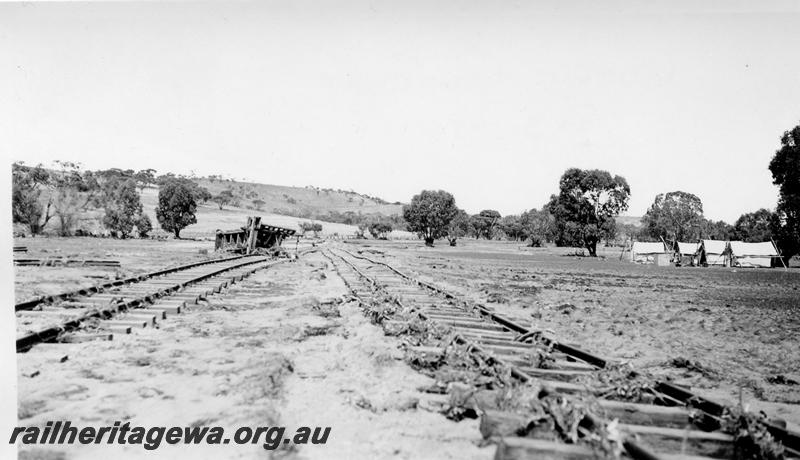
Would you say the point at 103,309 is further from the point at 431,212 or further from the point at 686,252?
the point at 431,212

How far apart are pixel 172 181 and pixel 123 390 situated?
2420 inches

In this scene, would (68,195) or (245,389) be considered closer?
(245,389)

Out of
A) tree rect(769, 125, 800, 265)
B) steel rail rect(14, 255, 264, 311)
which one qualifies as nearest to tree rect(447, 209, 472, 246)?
tree rect(769, 125, 800, 265)

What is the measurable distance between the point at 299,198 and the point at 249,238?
13851cm

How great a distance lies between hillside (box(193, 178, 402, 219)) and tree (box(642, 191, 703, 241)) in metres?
81.2

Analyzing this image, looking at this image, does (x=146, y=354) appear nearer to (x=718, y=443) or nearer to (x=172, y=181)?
(x=718, y=443)

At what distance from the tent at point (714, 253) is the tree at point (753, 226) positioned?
134ft

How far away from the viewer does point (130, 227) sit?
53875mm

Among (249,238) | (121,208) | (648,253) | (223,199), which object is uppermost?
(223,199)

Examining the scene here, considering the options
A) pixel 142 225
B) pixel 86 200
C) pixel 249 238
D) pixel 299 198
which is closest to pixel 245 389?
pixel 249 238

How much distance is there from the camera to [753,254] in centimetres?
5134

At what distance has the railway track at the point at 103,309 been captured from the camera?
657 cm

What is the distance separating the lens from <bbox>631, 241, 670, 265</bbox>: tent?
49438 millimetres

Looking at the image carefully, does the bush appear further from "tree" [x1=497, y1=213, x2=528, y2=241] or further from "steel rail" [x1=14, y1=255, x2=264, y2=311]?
"tree" [x1=497, y1=213, x2=528, y2=241]
